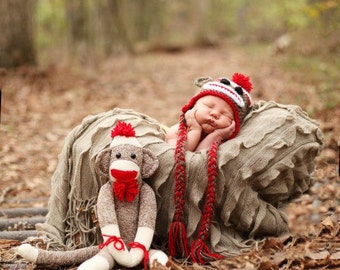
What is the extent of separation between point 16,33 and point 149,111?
2.57 meters

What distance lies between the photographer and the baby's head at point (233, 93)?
114 inches

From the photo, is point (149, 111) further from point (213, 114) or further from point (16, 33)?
point (213, 114)

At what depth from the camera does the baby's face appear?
2.87 meters

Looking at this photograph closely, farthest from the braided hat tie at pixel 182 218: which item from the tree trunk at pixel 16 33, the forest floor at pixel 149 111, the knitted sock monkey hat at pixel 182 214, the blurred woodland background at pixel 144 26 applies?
the tree trunk at pixel 16 33

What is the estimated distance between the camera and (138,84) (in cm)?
934

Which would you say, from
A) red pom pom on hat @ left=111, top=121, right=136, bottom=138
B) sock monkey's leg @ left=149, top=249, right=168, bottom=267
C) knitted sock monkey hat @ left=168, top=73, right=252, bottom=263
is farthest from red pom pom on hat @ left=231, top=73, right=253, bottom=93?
sock monkey's leg @ left=149, top=249, right=168, bottom=267

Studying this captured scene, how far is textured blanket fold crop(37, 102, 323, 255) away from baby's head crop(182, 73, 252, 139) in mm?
65

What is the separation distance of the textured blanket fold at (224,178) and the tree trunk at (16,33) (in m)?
5.26

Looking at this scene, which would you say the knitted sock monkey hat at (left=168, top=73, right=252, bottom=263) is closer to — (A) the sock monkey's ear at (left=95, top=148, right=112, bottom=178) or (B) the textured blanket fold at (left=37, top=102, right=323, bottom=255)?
(B) the textured blanket fold at (left=37, top=102, right=323, bottom=255)

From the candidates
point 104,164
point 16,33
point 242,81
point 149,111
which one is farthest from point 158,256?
point 16,33

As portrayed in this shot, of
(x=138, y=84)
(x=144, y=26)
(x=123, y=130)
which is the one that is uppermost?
(x=123, y=130)

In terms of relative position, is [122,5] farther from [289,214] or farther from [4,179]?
[289,214]

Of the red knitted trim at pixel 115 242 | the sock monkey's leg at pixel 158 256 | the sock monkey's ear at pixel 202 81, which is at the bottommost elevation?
the sock monkey's leg at pixel 158 256

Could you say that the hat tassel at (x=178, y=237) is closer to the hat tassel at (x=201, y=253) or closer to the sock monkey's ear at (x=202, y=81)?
the hat tassel at (x=201, y=253)
